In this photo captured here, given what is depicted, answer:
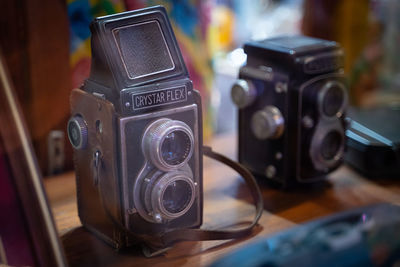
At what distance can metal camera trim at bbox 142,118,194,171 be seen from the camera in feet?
2.10

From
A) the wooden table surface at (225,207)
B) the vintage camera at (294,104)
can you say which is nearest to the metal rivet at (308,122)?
the vintage camera at (294,104)

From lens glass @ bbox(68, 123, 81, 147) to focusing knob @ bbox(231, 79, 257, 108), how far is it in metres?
0.28

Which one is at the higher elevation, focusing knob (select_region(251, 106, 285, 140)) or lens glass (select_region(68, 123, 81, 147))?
lens glass (select_region(68, 123, 81, 147))

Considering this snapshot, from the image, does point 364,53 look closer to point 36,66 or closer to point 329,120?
point 329,120

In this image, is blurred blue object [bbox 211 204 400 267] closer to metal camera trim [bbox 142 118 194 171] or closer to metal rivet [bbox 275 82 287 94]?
metal camera trim [bbox 142 118 194 171]

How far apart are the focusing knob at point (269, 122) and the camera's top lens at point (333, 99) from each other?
7 cm

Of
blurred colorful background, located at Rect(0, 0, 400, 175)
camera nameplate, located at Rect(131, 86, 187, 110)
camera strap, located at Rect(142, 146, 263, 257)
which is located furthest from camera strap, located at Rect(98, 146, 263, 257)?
blurred colorful background, located at Rect(0, 0, 400, 175)

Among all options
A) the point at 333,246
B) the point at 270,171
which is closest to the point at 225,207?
the point at 270,171

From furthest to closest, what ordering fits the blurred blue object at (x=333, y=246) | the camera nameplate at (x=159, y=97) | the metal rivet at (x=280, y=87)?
the metal rivet at (x=280, y=87) < the camera nameplate at (x=159, y=97) < the blurred blue object at (x=333, y=246)

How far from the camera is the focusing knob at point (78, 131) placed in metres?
0.68

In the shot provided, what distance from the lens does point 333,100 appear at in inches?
33.3

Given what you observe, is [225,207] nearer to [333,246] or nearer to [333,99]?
[333,99]

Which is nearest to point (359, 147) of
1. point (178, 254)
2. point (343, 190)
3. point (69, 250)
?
point (343, 190)

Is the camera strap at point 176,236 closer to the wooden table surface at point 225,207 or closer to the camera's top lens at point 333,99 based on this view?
the wooden table surface at point 225,207
